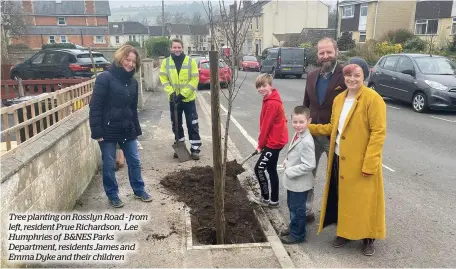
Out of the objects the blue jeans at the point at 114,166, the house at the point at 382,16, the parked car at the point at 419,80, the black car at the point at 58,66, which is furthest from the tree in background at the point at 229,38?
the house at the point at 382,16

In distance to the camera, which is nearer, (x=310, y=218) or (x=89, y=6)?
(x=310, y=218)

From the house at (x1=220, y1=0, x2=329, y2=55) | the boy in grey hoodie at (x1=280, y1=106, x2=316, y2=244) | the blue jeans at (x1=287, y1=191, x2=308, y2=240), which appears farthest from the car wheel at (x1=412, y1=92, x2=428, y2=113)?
the house at (x1=220, y1=0, x2=329, y2=55)

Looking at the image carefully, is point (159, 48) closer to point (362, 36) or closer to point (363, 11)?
point (362, 36)

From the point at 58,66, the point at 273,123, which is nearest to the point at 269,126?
the point at 273,123

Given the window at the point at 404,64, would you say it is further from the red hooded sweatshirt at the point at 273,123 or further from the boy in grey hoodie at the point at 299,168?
the boy in grey hoodie at the point at 299,168

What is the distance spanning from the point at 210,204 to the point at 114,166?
4.12ft

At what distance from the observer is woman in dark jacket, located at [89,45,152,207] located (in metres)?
4.12

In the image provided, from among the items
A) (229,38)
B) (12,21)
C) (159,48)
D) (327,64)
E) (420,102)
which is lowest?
(420,102)

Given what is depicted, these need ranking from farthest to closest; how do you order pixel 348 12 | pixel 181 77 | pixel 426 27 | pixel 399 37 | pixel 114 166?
pixel 348 12, pixel 426 27, pixel 399 37, pixel 181 77, pixel 114 166

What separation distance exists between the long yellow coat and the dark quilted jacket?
2.32 metres

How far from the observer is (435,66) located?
1166cm

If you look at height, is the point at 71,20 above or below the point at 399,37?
above

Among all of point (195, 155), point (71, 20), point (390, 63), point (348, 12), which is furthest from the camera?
point (71, 20)

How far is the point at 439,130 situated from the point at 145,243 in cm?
803
